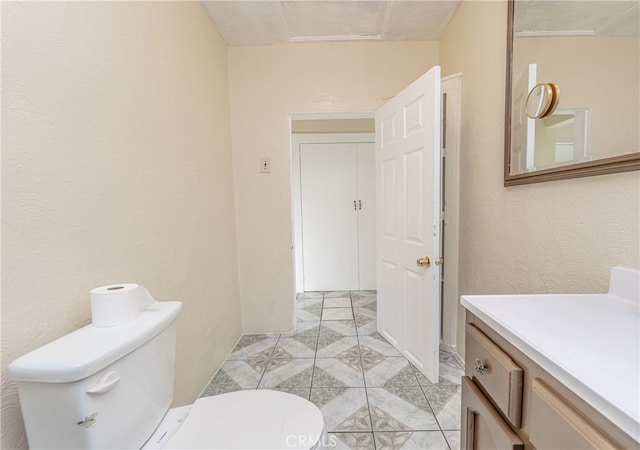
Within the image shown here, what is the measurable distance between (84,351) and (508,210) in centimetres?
167

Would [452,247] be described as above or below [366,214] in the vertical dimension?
below

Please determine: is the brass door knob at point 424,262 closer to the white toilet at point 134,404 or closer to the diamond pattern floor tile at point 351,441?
the diamond pattern floor tile at point 351,441

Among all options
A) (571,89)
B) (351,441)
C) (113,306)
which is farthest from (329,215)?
(113,306)

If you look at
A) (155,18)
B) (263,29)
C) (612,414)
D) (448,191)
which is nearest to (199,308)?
(155,18)

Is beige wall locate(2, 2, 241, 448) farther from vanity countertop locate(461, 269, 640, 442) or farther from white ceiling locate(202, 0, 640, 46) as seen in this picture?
vanity countertop locate(461, 269, 640, 442)

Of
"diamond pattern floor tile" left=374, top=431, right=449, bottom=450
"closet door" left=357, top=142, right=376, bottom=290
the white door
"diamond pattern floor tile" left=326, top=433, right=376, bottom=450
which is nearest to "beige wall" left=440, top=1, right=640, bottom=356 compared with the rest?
the white door

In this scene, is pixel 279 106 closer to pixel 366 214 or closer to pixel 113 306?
pixel 366 214

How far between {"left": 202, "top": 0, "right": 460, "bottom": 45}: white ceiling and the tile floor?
2.43 meters

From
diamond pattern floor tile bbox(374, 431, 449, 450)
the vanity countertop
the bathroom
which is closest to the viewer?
the vanity countertop

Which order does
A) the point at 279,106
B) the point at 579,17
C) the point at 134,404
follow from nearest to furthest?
the point at 134,404, the point at 579,17, the point at 279,106

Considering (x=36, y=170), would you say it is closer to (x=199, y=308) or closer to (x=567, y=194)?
(x=199, y=308)

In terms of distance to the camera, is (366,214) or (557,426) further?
(366,214)

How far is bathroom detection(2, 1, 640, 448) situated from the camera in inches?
27.3

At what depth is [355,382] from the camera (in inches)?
65.7
